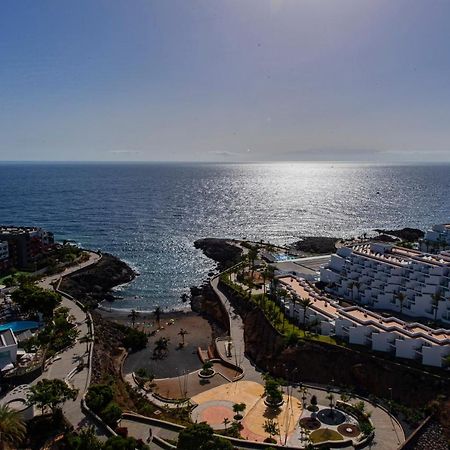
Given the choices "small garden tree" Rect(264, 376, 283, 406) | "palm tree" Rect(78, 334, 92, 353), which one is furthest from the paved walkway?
"small garden tree" Rect(264, 376, 283, 406)

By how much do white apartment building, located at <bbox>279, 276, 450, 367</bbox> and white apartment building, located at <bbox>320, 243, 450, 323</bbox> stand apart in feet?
32.6

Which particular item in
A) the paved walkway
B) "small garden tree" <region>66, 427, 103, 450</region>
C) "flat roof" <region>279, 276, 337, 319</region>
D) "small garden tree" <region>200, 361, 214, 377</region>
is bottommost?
"small garden tree" <region>200, 361, 214, 377</region>

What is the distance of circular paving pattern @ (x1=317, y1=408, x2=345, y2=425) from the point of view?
50.0 metres

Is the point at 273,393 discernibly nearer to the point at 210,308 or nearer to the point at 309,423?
the point at 309,423

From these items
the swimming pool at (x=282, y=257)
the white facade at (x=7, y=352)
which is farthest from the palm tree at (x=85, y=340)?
the swimming pool at (x=282, y=257)

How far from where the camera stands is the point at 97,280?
10869 cm

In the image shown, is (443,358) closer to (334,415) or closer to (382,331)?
(382,331)

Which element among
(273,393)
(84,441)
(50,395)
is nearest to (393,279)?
(273,393)

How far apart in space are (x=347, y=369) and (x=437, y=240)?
178 feet

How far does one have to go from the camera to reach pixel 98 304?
99.8 meters

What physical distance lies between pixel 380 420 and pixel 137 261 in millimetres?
94568

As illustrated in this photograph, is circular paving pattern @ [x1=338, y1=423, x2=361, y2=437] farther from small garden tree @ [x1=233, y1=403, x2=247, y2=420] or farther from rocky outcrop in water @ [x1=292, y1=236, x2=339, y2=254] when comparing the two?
rocky outcrop in water @ [x1=292, y1=236, x2=339, y2=254]

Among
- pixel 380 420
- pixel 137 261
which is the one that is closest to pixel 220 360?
pixel 380 420

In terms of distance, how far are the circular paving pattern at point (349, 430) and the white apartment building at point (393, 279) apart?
3187cm
